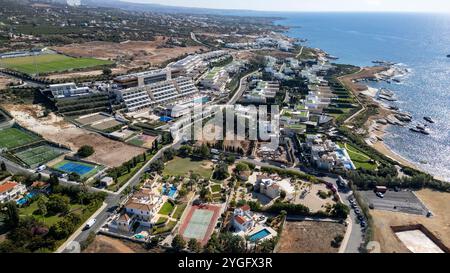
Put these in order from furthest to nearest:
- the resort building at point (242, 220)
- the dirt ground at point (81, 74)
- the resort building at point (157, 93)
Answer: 1. the dirt ground at point (81, 74)
2. the resort building at point (157, 93)
3. the resort building at point (242, 220)

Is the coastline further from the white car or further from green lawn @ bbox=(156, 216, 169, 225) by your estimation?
the white car

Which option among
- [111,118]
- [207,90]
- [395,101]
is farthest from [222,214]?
[395,101]

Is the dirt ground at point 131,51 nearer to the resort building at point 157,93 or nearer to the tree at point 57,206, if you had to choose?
the resort building at point 157,93

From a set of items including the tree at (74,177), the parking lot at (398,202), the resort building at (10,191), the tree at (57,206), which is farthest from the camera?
the tree at (74,177)

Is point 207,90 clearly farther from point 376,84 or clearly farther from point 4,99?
point 376,84

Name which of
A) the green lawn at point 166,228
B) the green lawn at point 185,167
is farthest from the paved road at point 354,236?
the green lawn at point 185,167

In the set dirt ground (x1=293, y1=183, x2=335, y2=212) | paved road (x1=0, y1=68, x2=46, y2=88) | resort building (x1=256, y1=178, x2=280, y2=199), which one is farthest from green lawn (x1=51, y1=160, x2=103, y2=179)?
paved road (x1=0, y1=68, x2=46, y2=88)
